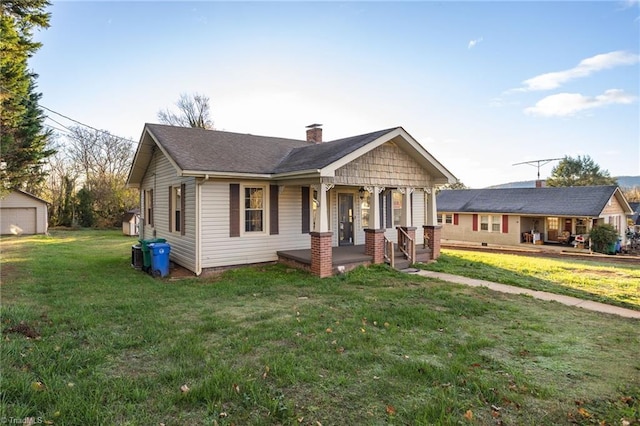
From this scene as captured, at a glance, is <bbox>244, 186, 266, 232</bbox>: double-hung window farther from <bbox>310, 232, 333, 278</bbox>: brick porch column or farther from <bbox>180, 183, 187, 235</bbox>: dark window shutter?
<bbox>310, 232, 333, 278</bbox>: brick porch column

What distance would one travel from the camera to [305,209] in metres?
11.4

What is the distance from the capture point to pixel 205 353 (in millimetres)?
4121

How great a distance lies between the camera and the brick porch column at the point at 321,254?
29.5 ft

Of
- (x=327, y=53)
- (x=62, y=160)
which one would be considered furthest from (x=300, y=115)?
(x=62, y=160)

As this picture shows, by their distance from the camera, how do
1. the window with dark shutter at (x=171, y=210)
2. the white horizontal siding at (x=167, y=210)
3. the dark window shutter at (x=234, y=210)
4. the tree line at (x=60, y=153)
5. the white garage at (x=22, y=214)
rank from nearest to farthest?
1. the white horizontal siding at (x=167, y=210)
2. the dark window shutter at (x=234, y=210)
3. the tree line at (x=60, y=153)
4. the window with dark shutter at (x=171, y=210)
5. the white garage at (x=22, y=214)

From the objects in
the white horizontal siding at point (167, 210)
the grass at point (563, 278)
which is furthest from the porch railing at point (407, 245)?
the white horizontal siding at point (167, 210)

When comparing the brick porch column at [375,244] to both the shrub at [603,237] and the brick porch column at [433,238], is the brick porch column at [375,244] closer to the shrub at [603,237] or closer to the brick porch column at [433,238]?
the brick porch column at [433,238]

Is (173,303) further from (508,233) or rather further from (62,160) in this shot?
(62,160)

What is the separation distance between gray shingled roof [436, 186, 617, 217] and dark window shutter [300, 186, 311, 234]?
17794 millimetres

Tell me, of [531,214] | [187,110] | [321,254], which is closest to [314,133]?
[321,254]

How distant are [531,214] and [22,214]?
34.2 meters

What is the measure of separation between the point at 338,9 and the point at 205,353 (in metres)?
11.9

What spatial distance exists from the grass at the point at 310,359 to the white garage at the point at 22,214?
2072 cm

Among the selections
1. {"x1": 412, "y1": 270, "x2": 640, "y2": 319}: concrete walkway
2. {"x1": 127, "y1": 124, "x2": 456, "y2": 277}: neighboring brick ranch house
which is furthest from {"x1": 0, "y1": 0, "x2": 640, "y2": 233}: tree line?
{"x1": 412, "y1": 270, "x2": 640, "y2": 319}: concrete walkway
